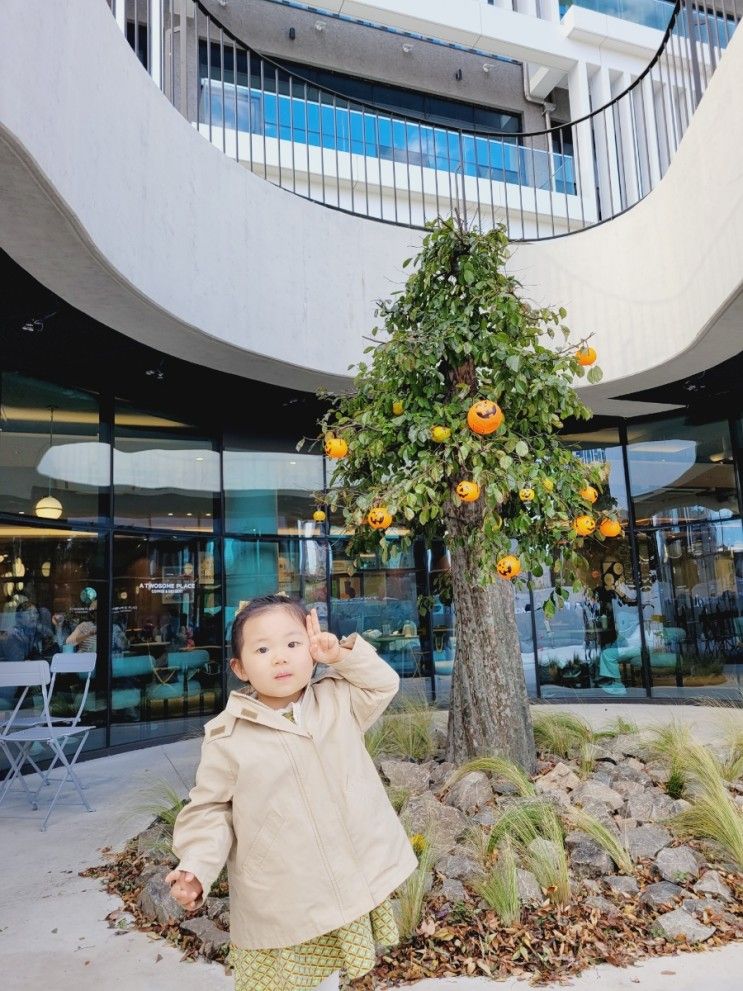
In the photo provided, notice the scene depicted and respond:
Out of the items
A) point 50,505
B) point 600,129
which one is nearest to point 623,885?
point 50,505

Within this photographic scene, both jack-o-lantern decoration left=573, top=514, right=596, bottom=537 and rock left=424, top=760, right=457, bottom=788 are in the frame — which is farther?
rock left=424, top=760, right=457, bottom=788

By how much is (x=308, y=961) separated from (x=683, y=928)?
5.43ft

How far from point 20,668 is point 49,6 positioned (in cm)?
391

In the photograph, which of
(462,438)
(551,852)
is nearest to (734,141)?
(462,438)

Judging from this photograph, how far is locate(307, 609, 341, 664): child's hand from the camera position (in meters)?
1.88

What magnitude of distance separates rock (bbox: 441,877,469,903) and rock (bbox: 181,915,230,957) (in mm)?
851

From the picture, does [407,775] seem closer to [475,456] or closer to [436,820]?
[436,820]

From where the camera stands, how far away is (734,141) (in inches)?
205

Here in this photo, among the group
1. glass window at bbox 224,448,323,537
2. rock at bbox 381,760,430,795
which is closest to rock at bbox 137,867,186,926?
rock at bbox 381,760,430,795

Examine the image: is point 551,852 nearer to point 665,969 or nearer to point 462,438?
point 665,969

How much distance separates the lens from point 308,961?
1.87 meters

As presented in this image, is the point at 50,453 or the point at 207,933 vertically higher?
the point at 50,453

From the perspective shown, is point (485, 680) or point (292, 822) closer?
point (292, 822)

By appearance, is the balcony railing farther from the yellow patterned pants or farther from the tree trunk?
the yellow patterned pants
